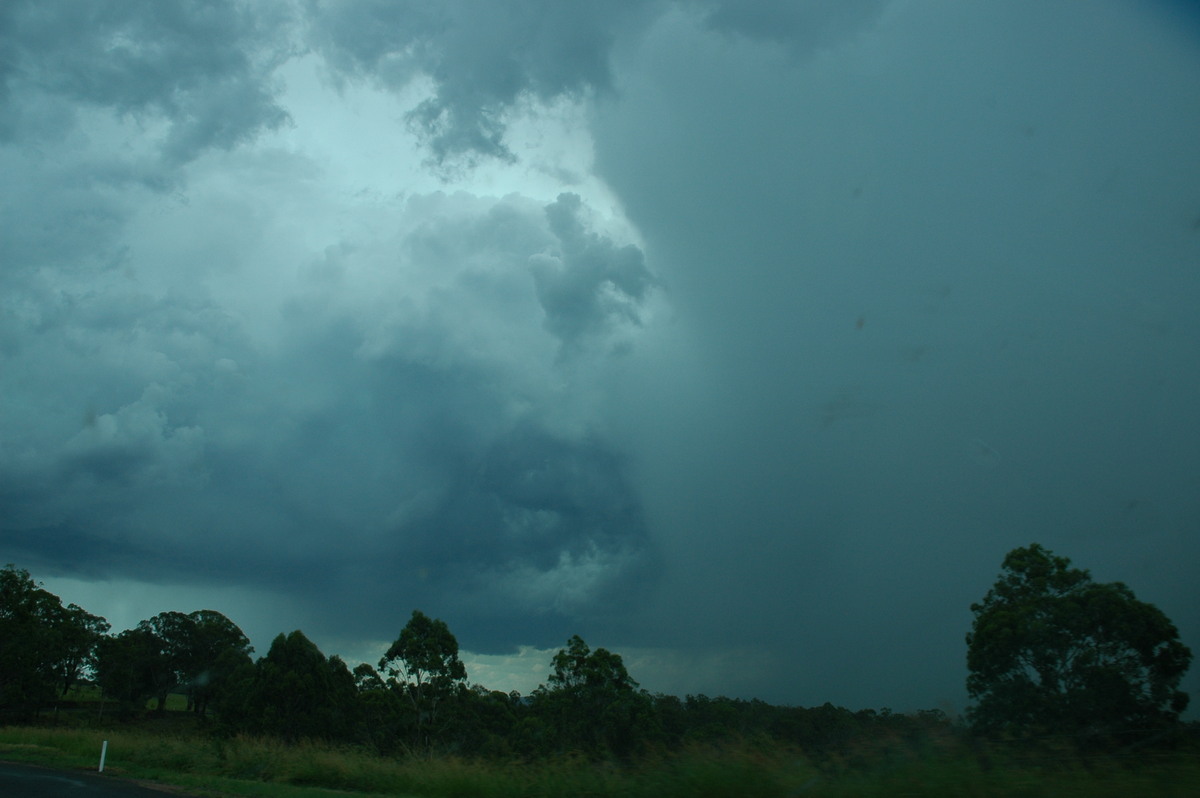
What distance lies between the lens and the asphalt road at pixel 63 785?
17188mm

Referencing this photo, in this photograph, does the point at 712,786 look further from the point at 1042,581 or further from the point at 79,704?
the point at 79,704

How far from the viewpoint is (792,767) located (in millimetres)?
11242

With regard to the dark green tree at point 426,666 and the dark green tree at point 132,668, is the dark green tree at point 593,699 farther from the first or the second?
the dark green tree at point 132,668

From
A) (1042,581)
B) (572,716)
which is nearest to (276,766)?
(572,716)

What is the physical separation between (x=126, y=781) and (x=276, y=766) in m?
4.26

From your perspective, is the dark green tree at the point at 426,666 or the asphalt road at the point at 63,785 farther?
the dark green tree at the point at 426,666

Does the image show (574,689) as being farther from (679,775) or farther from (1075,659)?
(679,775)

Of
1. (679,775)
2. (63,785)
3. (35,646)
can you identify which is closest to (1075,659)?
(679,775)

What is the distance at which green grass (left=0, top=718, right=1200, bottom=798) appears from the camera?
8.80 m

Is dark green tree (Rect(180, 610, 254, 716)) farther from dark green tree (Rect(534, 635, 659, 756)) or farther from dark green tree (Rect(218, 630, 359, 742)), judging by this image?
dark green tree (Rect(534, 635, 659, 756))

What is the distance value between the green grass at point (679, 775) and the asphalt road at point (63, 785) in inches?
53.8

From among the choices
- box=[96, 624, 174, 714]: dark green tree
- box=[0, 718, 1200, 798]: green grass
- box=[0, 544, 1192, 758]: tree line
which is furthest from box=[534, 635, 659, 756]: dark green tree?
box=[96, 624, 174, 714]: dark green tree

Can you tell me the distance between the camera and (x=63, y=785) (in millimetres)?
19359

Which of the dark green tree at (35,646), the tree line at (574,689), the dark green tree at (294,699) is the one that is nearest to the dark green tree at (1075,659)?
the tree line at (574,689)
